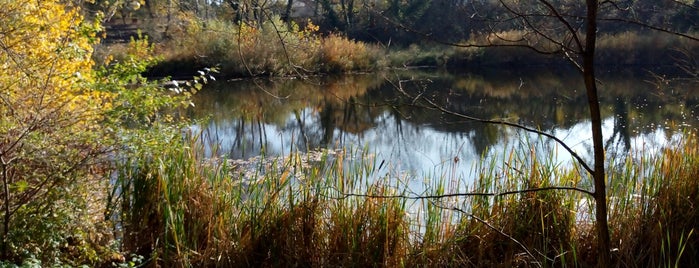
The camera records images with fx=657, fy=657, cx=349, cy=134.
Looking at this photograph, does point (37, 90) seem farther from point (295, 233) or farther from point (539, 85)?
point (539, 85)

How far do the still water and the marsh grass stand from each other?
274 cm

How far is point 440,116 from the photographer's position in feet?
37.8

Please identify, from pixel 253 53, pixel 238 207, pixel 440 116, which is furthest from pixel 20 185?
pixel 253 53

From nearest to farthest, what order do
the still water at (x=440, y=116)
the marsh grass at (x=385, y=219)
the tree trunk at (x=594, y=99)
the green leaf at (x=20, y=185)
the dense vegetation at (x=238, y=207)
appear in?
the tree trunk at (x=594, y=99) < the green leaf at (x=20, y=185) < the dense vegetation at (x=238, y=207) < the marsh grass at (x=385, y=219) < the still water at (x=440, y=116)

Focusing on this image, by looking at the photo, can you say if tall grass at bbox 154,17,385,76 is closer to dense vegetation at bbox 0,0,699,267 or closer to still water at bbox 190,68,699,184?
still water at bbox 190,68,699,184

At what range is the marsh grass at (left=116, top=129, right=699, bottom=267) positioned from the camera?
3064 mm

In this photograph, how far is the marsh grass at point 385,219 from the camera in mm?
3064

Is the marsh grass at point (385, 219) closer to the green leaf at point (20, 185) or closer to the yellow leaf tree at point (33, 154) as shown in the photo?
the yellow leaf tree at point (33, 154)

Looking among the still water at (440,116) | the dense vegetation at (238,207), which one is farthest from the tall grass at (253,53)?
the dense vegetation at (238,207)

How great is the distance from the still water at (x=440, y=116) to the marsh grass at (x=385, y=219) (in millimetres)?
2739

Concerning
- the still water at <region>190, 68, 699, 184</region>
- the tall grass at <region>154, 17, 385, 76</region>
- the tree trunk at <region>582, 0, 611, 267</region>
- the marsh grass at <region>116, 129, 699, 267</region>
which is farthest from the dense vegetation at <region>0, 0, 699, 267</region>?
the tall grass at <region>154, 17, 385, 76</region>

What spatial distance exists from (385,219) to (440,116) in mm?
8455

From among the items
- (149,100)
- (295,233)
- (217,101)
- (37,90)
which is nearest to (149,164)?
(149,100)

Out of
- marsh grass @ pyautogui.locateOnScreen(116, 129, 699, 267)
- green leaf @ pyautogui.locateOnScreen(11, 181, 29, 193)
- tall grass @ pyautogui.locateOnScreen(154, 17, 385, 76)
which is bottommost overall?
marsh grass @ pyautogui.locateOnScreen(116, 129, 699, 267)
